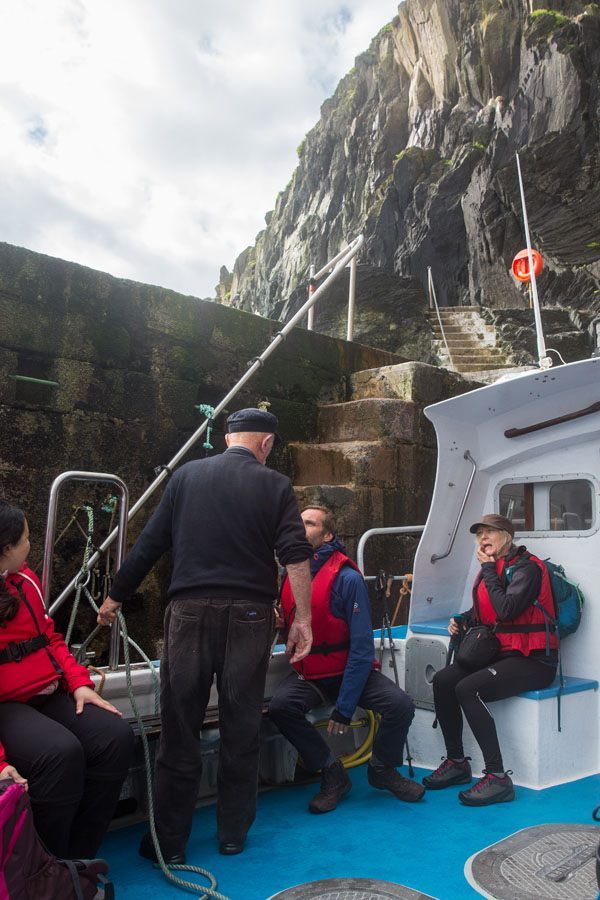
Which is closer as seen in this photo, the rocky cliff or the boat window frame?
the boat window frame

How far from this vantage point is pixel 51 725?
2.48 m

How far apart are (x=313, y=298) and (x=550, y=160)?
74.1 feet

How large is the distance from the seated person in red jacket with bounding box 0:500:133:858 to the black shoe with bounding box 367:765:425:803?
1.62 meters

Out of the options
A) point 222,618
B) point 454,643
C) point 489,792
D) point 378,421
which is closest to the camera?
point 222,618

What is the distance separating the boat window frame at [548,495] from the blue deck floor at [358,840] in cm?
145

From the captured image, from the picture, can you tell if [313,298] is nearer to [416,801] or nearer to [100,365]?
[100,365]

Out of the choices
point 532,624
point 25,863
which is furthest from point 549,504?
point 25,863

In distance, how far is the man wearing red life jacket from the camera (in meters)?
3.54

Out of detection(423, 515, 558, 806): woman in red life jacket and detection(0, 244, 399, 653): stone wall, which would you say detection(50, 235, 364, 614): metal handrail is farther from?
detection(423, 515, 558, 806): woman in red life jacket

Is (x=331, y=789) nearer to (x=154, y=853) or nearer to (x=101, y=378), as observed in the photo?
(x=154, y=853)

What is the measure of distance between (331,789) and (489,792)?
828 mm

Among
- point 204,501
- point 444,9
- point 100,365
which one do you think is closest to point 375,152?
point 444,9

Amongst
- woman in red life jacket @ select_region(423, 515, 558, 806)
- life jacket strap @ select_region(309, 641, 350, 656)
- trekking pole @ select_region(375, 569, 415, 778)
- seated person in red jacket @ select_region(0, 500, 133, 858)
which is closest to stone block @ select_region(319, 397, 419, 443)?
trekking pole @ select_region(375, 569, 415, 778)

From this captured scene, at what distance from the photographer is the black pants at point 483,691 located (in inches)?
146
